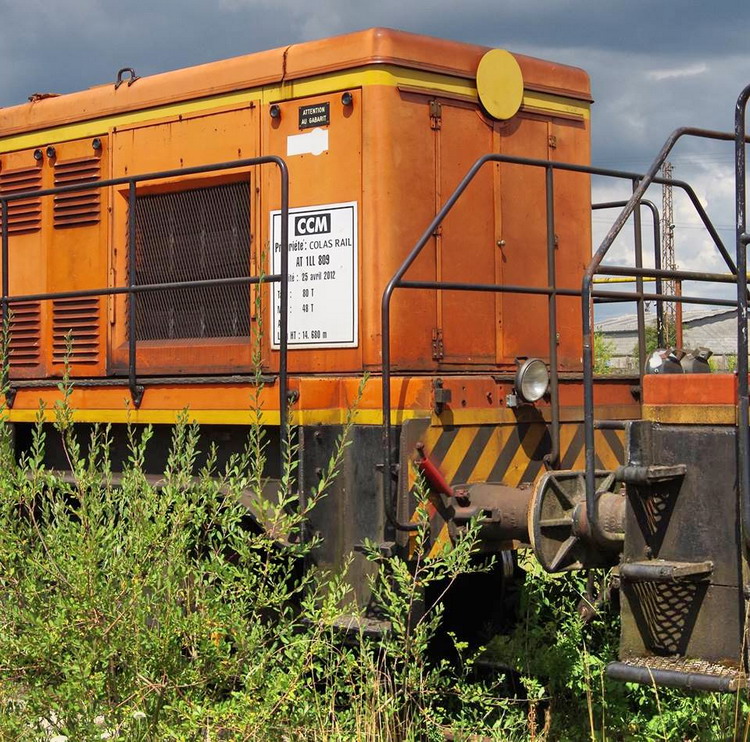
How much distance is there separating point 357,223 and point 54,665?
282 centimetres

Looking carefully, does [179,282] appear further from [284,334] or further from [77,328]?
[284,334]

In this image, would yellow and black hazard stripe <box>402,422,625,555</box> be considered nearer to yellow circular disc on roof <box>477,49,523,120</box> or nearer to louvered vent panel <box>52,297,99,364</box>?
yellow circular disc on roof <box>477,49,523,120</box>

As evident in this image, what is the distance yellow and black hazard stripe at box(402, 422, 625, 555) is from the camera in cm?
537

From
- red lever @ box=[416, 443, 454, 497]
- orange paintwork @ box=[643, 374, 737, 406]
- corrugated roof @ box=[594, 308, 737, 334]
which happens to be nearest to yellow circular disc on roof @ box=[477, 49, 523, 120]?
red lever @ box=[416, 443, 454, 497]

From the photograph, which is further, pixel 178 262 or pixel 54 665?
pixel 178 262

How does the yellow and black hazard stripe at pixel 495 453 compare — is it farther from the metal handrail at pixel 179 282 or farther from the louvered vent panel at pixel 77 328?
the louvered vent panel at pixel 77 328

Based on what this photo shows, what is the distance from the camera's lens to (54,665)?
171 inches

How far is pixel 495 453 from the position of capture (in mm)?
5723

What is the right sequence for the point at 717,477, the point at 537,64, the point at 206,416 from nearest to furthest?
the point at 717,477 < the point at 206,416 < the point at 537,64

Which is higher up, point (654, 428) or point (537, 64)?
point (537, 64)

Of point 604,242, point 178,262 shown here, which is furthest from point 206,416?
point 604,242

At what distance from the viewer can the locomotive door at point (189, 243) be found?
6516 mm

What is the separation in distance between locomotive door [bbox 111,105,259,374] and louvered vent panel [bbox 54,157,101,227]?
23 centimetres

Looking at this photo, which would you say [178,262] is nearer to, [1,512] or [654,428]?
[1,512]
